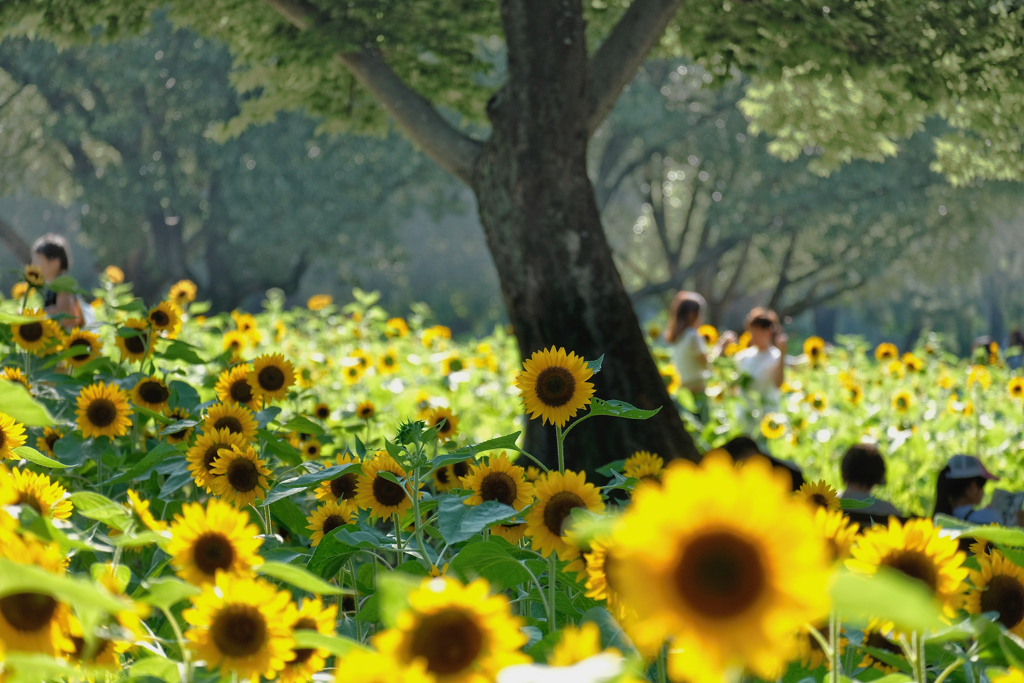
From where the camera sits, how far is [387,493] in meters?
1.75

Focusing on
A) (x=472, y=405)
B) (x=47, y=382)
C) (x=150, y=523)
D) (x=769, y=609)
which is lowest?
(x=769, y=609)

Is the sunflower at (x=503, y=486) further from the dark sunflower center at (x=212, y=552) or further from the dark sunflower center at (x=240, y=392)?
the dark sunflower center at (x=240, y=392)

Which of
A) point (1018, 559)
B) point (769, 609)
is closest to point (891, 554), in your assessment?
point (1018, 559)

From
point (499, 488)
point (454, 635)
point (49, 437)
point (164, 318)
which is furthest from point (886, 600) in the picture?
point (164, 318)

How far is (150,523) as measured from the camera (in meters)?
1.11

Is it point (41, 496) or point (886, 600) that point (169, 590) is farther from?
point (886, 600)

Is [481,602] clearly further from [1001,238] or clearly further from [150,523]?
[1001,238]

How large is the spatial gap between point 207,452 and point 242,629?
926 mm

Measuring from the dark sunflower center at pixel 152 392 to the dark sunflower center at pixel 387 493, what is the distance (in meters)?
1.10

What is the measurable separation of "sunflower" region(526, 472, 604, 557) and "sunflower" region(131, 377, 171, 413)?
59.0 inches

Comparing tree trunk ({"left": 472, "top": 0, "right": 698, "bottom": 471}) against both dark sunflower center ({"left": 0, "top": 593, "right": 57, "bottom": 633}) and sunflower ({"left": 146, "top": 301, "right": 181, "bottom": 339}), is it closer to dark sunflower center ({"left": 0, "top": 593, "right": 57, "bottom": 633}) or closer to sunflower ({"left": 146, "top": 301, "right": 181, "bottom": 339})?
sunflower ({"left": 146, "top": 301, "right": 181, "bottom": 339})

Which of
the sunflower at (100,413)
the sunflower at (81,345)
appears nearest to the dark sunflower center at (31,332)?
the sunflower at (81,345)

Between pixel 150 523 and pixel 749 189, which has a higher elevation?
pixel 749 189

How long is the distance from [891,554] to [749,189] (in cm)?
1897
